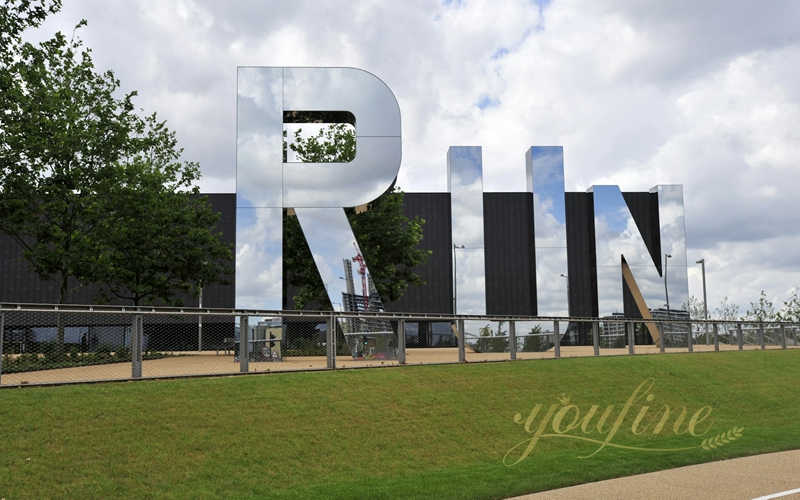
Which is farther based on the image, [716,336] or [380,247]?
Answer: [380,247]

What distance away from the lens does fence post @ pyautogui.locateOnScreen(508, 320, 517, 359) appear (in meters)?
18.9

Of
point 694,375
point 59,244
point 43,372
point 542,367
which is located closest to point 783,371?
point 694,375

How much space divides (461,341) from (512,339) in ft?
6.25

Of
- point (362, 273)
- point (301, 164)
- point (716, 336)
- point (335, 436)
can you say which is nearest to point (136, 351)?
point (335, 436)

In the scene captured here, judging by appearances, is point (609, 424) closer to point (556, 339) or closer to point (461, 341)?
point (461, 341)

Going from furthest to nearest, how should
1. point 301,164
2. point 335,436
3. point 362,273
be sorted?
point 362,273, point 301,164, point 335,436

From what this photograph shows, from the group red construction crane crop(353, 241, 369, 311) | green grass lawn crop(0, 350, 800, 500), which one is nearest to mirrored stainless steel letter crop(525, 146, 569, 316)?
red construction crane crop(353, 241, 369, 311)

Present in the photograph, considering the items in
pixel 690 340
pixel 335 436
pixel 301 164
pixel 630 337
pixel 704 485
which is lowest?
pixel 704 485

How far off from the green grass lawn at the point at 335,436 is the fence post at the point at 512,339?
231cm

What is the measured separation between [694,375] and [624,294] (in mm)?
23969

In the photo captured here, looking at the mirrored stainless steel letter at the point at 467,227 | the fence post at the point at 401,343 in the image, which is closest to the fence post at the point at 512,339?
the fence post at the point at 401,343

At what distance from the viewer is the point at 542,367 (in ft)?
57.6

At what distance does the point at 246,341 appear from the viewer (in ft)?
46.6

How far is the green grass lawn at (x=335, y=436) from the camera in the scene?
9.06 m
